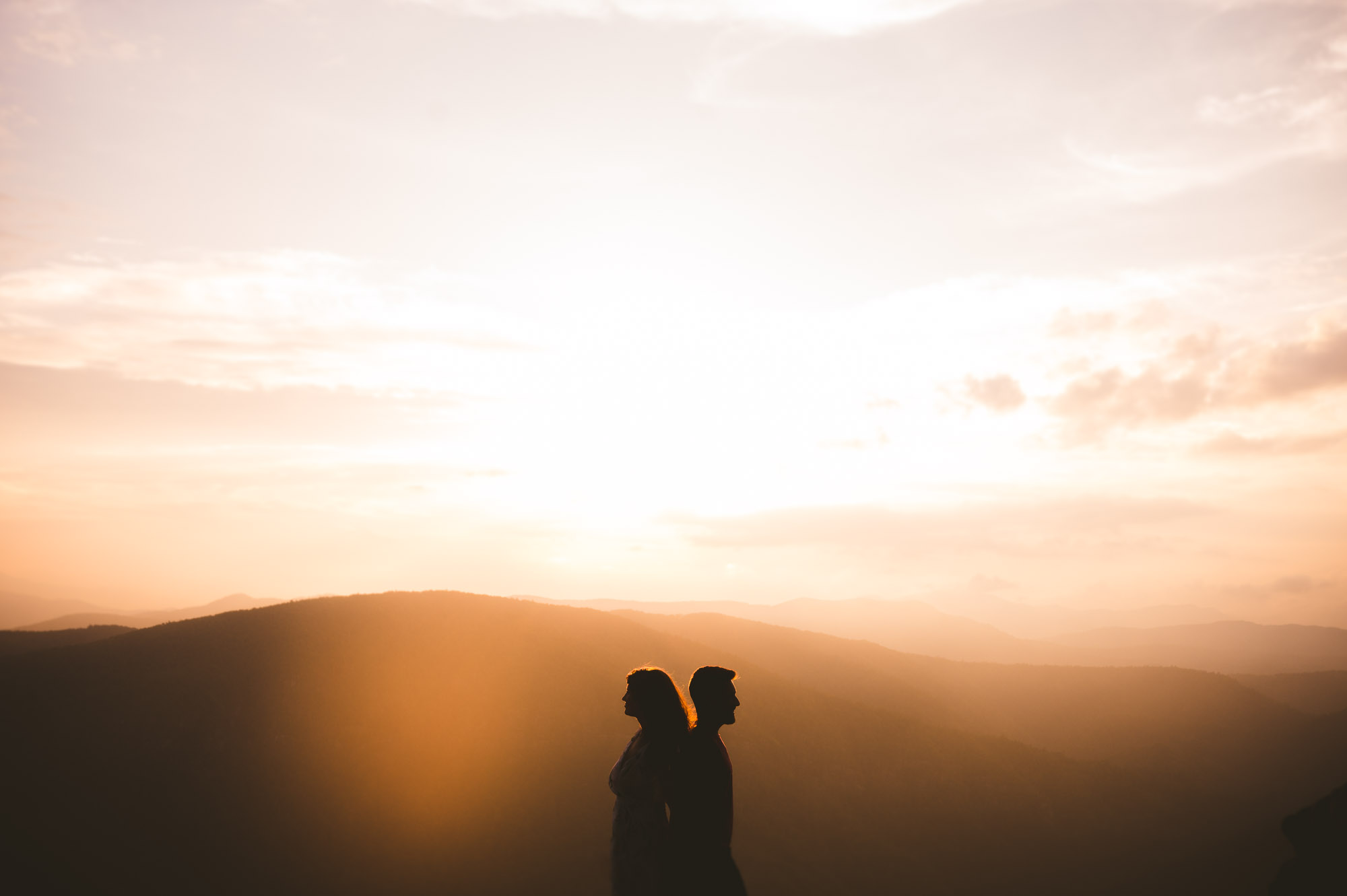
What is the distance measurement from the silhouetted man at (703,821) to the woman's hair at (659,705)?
21 cm

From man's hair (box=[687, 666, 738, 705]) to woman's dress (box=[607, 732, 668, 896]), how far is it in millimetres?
631

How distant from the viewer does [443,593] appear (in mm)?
56219

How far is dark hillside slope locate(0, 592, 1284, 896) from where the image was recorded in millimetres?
30219

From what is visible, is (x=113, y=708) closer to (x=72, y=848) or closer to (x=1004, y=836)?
(x=72, y=848)

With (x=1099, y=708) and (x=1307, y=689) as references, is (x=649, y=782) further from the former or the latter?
(x=1307, y=689)

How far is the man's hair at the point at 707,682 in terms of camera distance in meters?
7.11

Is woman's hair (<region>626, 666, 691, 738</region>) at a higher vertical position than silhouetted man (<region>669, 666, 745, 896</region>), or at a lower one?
higher

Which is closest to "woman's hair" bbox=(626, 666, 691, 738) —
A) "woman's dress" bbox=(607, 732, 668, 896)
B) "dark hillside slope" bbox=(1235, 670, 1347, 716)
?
"woman's dress" bbox=(607, 732, 668, 896)

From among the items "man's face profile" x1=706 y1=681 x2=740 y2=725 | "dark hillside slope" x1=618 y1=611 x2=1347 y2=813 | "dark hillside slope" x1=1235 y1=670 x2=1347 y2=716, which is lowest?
"dark hillside slope" x1=1235 y1=670 x2=1347 y2=716

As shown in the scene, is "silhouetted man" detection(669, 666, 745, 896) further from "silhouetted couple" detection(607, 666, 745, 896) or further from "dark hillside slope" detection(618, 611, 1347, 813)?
"dark hillside slope" detection(618, 611, 1347, 813)

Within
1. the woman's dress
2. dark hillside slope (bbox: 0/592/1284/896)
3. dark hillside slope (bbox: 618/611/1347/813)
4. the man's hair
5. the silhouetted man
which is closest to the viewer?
the silhouetted man

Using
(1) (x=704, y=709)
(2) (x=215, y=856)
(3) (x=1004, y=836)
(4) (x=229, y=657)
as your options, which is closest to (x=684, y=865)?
(1) (x=704, y=709)

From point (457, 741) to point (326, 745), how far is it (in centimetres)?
635

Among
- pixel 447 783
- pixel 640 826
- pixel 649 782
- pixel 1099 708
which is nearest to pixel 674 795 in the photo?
pixel 649 782
